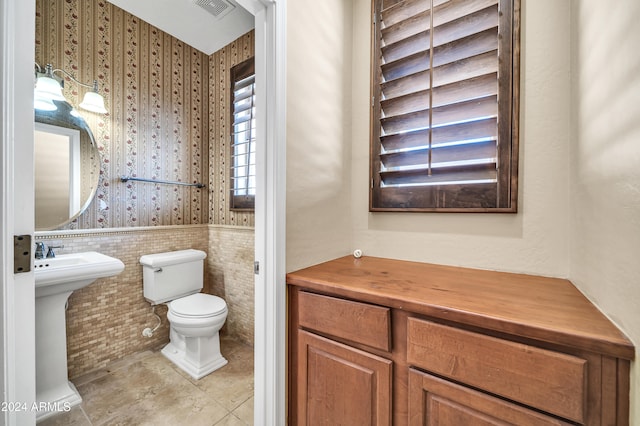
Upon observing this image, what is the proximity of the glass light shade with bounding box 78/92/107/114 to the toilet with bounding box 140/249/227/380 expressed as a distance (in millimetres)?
1110

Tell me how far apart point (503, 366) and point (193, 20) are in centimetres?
281

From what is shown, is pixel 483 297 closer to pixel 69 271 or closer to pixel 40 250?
pixel 69 271

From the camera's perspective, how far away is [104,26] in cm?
184

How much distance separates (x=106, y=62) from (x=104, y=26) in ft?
0.85

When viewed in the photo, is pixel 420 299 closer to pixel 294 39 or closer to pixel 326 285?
pixel 326 285

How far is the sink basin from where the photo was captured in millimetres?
1298

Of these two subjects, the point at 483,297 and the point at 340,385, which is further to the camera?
the point at 340,385

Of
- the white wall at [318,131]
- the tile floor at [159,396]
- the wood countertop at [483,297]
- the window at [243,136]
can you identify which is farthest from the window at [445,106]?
the tile floor at [159,396]

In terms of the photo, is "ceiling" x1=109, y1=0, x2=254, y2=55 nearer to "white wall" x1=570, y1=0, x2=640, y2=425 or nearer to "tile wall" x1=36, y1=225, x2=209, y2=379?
"tile wall" x1=36, y1=225, x2=209, y2=379

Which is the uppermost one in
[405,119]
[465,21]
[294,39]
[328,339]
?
[465,21]

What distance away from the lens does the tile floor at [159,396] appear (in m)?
1.38

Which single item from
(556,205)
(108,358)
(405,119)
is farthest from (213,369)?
(556,205)

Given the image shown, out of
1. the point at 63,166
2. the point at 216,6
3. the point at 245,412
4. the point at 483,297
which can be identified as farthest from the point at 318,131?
the point at 63,166

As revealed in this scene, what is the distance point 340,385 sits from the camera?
947 millimetres
